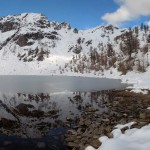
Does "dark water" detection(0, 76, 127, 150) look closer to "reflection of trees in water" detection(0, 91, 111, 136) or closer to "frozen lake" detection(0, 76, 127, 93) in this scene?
"reflection of trees in water" detection(0, 91, 111, 136)

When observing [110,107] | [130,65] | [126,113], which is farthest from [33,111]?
[130,65]

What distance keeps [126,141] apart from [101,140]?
296 centimetres

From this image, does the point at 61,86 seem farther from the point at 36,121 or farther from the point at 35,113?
the point at 36,121

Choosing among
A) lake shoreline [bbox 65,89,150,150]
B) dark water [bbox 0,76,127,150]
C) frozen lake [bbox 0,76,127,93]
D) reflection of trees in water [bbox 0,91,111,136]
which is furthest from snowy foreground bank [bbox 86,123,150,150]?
frozen lake [bbox 0,76,127,93]

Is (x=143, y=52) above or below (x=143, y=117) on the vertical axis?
above

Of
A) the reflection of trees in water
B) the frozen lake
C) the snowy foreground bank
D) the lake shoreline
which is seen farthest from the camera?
the frozen lake

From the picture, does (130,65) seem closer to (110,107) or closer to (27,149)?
(110,107)

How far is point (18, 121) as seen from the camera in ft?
120

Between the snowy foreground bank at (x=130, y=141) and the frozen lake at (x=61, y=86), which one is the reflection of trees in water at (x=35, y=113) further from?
the frozen lake at (x=61, y=86)

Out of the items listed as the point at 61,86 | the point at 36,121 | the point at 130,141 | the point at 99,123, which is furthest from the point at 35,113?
the point at 61,86

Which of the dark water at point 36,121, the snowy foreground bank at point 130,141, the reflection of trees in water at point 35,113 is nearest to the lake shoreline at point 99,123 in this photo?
the snowy foreground bank at point 130,141

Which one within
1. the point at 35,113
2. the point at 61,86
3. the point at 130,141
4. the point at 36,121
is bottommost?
the point at 36,121

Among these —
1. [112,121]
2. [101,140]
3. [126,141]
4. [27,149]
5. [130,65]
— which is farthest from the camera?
[130,65]

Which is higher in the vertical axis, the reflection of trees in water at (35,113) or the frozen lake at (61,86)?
the frozen lake at (61,86)
